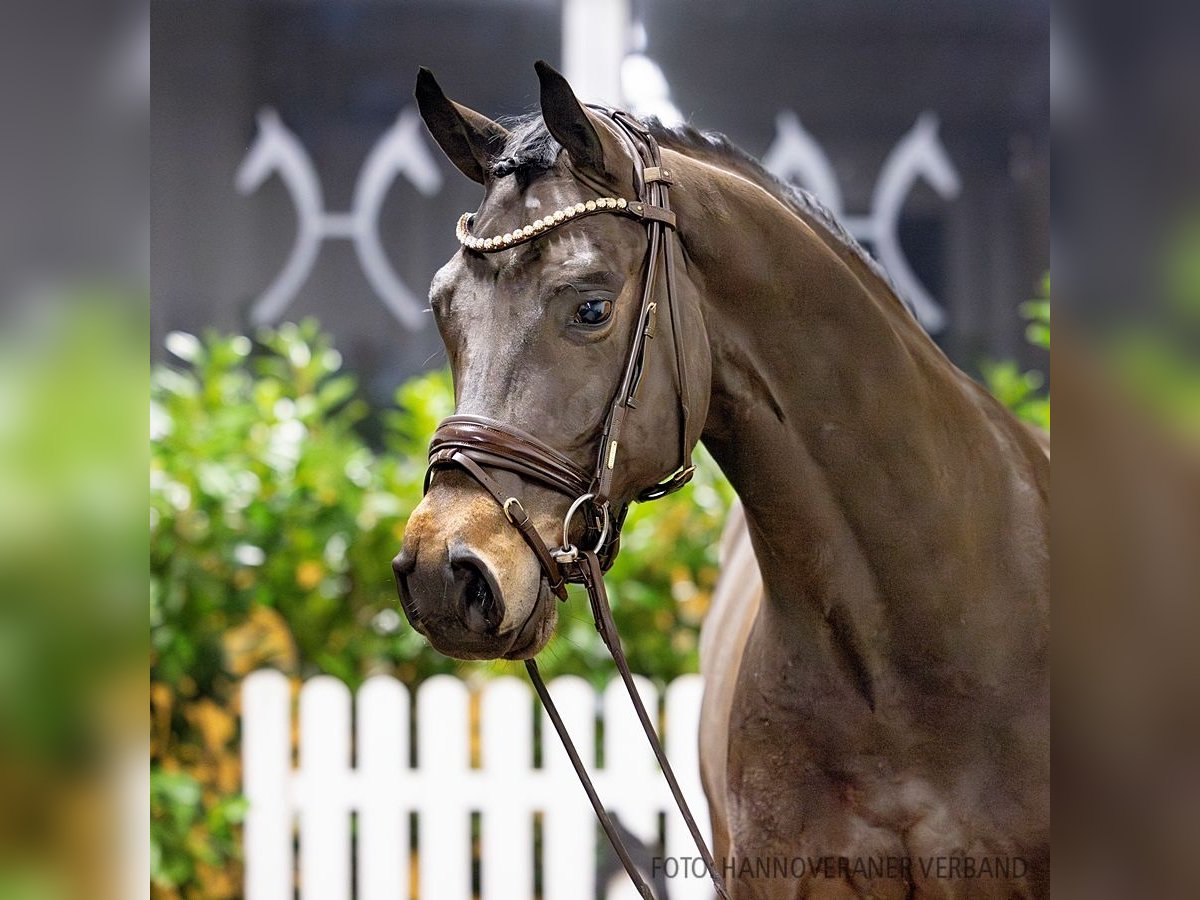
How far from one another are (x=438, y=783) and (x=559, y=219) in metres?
2.38

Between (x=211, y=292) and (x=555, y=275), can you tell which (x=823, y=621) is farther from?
(x=211, y=292)

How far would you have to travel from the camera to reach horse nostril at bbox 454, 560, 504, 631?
131 cm

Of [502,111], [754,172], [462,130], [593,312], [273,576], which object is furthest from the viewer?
[502,111]

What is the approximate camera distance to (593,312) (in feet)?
4.67

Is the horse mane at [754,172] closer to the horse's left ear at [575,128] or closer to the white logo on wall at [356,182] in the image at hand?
the horse's left ear at [575,128]

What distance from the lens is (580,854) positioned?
11.1ft

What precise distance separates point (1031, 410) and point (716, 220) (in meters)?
2.82

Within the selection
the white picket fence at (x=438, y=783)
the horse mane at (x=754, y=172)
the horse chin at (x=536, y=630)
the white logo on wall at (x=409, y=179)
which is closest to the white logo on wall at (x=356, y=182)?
the white logo on wall at (x=409, y=179)

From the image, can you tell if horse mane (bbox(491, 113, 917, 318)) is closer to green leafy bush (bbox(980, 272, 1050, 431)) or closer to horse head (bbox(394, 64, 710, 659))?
horse head (bbox(394, 64, 710, 659))

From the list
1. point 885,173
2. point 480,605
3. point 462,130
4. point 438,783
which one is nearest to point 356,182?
point 885,173

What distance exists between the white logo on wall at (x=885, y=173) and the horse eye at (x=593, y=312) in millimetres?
3128

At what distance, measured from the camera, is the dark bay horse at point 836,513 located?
59.1 inches

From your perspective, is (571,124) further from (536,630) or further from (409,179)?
(409,179)
